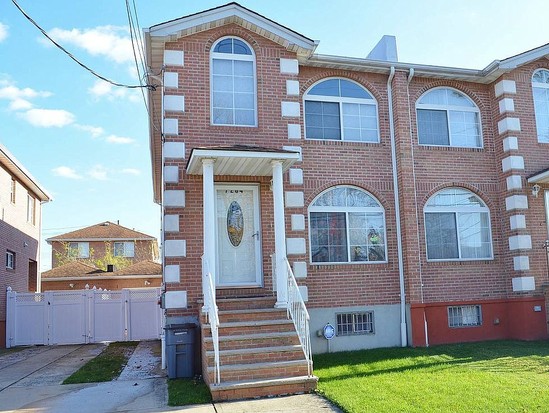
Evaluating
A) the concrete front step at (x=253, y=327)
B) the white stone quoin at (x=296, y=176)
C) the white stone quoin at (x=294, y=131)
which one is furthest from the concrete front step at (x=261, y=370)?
the white stone quoin at (x=294, y=131)

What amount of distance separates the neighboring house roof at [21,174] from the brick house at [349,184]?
5641mm

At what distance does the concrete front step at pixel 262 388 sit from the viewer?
7851 millimetres

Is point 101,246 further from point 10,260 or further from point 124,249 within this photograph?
point 10,260

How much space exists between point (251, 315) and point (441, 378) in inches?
127

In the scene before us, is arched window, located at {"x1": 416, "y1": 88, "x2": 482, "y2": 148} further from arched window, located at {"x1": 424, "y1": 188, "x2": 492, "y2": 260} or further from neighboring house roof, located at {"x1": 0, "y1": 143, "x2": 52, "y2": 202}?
neighboring house roof, located at {"x1": 0, "y1": 143, "x2": 52, "y2": 202}

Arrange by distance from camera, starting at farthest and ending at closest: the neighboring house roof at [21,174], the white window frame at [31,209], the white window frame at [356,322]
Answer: the white window frame at [31,209]
the neighboring house roof at [21,174]
the white window frame at [356,322]

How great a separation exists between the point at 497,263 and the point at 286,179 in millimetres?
5537

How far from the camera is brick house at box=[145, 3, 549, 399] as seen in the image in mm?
10594

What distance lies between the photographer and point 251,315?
951 cm

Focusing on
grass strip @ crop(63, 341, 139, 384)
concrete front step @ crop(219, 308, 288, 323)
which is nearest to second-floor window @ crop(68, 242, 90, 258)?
grass strip @ crop(63, 341, 139, 384)

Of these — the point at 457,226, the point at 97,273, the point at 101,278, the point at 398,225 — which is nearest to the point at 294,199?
the point at 398,225

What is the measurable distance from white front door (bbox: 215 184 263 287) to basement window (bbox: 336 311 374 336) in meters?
2.13

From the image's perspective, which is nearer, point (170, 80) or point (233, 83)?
point (170, 80)

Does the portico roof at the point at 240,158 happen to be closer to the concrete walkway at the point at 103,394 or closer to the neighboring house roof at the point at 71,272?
the concrete walkway at the point at 103,394
